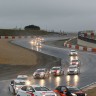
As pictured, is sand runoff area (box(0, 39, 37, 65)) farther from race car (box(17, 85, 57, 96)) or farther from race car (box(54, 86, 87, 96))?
race car (box(17, 85, 57, 96))

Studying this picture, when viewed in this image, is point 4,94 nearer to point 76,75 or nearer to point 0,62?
point 76,75

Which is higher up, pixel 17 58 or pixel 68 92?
pixel 17 58

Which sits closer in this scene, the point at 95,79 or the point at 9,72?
the point at 95,79

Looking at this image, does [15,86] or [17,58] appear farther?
[17,58]

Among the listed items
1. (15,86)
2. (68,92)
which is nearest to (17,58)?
(15,86)

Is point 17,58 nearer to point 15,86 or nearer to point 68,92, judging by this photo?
point 15,86

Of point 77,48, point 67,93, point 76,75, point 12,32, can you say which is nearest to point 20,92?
point 67,93

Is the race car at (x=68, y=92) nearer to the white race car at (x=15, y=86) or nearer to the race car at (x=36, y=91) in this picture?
the race car at (x=36, y=91)

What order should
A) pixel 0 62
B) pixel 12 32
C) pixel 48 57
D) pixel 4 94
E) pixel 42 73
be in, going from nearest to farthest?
pixel 4 94, pixel 42 73, pixel 0 62, pixel 48 57, pixel 12 32

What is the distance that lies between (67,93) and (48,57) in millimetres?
51727

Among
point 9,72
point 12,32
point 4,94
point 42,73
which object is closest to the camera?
point 4,94

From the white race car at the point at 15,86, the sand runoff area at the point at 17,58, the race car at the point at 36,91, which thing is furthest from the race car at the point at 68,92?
the sand runoff area at the point at 17,58

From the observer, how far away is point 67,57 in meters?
87.7

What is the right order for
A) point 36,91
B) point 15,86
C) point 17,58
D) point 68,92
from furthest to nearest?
point 17,58 < point 15,86 < point 68,92 < point 36,91
